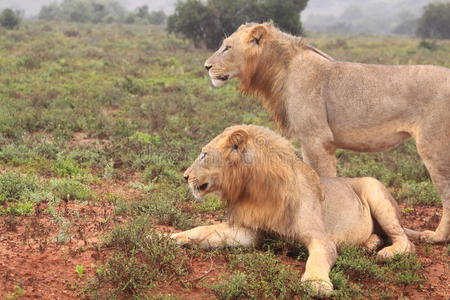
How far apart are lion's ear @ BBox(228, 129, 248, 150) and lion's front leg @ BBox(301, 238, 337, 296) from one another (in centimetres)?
112

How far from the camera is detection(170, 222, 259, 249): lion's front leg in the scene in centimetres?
546

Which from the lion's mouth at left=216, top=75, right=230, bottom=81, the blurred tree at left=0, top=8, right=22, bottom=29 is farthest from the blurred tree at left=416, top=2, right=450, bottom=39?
the lion's mouth at left=216, top=75, right=230, bottom=81

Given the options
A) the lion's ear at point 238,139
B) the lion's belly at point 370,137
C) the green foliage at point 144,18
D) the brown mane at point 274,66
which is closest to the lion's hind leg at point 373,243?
the lion's belly at point 370,137

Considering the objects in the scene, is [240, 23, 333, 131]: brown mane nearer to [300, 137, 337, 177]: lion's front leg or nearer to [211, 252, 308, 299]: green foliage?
[300, 137, 337, 177]: lion's front leg

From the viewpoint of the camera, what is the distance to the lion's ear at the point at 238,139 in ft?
16.7

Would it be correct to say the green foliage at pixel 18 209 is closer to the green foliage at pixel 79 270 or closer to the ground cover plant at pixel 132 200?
the ground cover plant at pixel 132 200

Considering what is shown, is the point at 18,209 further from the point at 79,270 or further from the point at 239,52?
the point at 239,52

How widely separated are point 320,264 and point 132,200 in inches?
144

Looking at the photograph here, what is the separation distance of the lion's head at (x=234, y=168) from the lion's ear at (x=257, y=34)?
1.97 metres

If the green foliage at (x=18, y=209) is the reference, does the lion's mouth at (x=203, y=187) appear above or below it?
above

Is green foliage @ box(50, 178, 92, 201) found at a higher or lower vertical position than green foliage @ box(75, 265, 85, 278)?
lower

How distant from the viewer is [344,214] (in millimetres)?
5719

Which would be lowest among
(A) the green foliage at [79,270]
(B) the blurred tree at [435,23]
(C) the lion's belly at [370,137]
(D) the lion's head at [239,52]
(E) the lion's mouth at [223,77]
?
(A) the green foliage at [79,270]

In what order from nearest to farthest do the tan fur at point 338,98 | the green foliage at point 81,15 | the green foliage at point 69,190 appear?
the tan fur at point 338,98 < the green foliage at point 69,190 < the green foliage at point 81,15
